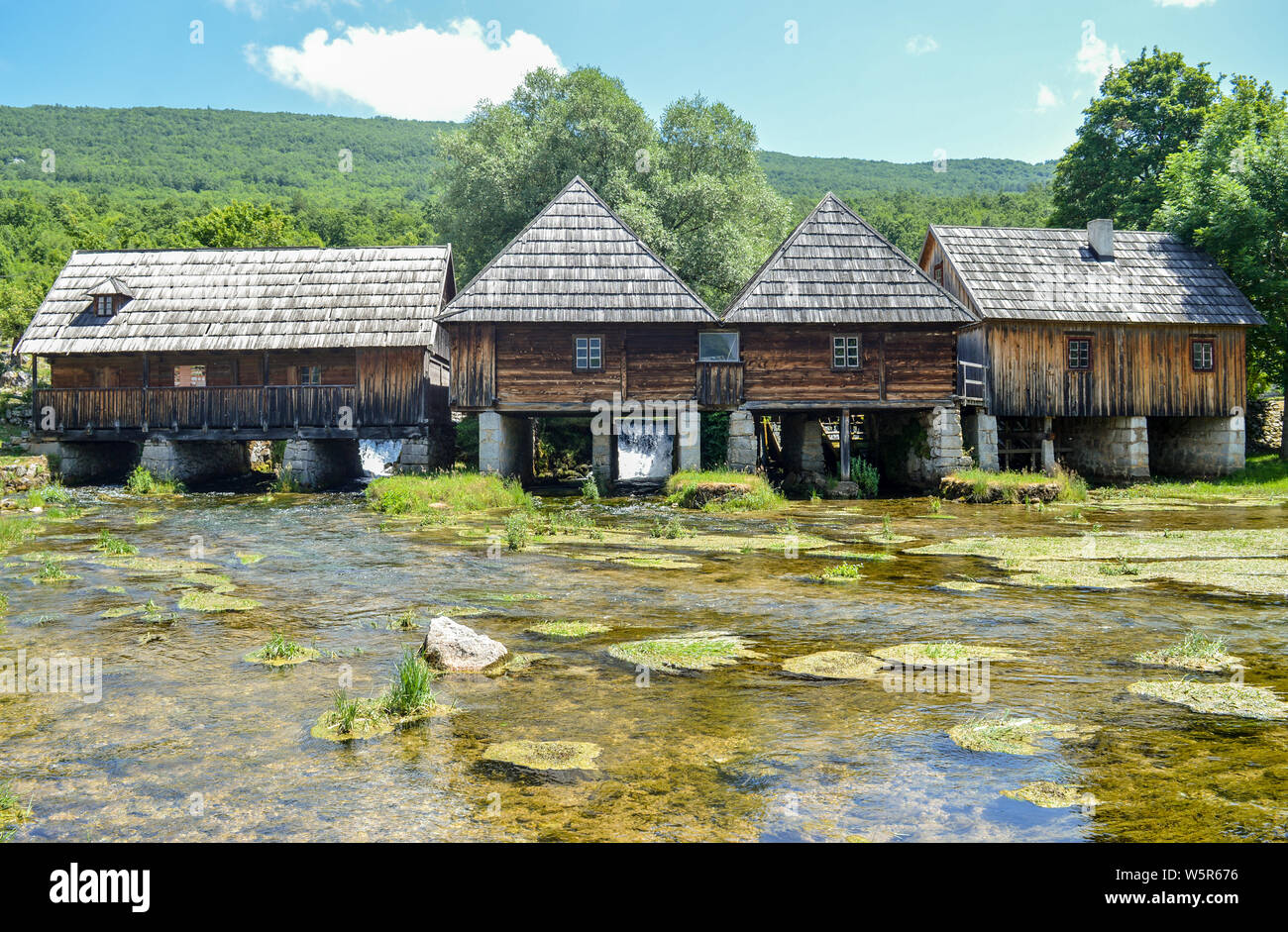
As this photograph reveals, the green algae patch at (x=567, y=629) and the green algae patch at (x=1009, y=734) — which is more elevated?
the green algae patch at (x=567, y=629)

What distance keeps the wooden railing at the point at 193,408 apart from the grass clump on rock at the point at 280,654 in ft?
64.2

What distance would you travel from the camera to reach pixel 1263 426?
99.7ft

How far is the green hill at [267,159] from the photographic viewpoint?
86.4 m

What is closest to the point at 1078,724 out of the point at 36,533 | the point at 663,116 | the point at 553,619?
the point at 553,619

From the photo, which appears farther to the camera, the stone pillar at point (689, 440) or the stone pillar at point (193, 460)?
the stone pillar at point (193, 460)

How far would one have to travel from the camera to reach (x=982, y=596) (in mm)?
10281

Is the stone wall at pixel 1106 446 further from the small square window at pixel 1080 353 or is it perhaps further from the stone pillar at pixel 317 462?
the stone pillar at pixel 317 462

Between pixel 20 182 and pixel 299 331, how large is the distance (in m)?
72.7

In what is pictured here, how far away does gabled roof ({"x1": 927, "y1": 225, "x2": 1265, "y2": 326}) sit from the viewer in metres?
26.2

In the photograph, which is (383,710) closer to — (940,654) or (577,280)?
(940,654)

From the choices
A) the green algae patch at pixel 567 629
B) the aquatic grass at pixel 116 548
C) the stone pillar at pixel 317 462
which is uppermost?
the stone pillar at pixel 317 462

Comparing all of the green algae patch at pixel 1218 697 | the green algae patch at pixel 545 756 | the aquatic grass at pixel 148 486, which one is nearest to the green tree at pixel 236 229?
the aquatic grass at pixel 148 486

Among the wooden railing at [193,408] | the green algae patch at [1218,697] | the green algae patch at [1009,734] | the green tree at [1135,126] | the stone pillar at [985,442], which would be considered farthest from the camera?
the green tree at [1135,126]

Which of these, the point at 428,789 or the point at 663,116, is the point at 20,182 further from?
the point at 428,789
